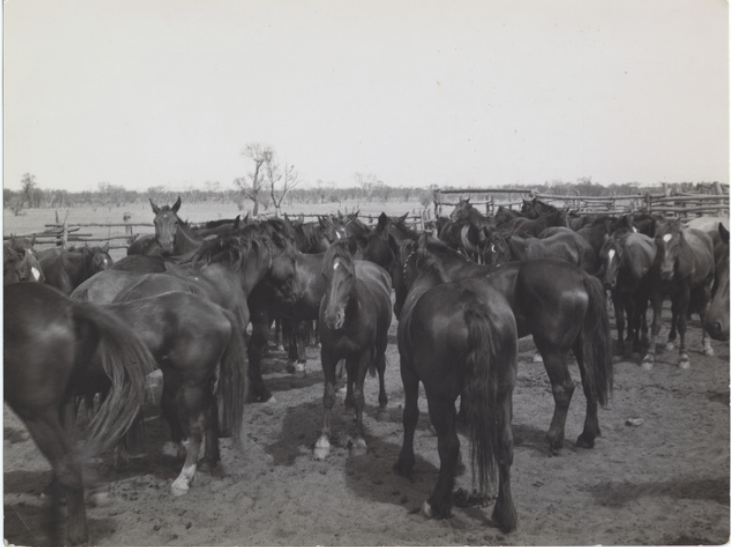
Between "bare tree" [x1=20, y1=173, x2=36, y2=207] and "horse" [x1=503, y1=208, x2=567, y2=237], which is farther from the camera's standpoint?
"horse" [x1=503, y1=208, x2=567, y2=237]

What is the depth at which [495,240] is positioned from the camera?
27.0 ft

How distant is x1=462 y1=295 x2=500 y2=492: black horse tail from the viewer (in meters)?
3.67

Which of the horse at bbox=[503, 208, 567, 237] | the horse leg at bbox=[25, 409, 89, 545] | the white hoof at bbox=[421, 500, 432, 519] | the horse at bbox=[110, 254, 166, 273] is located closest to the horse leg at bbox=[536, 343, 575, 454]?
the white hoof at bbox=[421, 500, 432, 519]

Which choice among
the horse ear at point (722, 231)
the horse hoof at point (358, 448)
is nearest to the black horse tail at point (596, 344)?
the horse ear at point (722, 231)

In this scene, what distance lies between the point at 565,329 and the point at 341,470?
259 centimetres

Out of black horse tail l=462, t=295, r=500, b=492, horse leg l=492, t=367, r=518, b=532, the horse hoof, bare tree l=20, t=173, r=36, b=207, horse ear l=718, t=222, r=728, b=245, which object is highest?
bare tree l=20, t=173, r=36, b=207

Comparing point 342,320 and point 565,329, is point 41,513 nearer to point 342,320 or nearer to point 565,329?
point 342,320

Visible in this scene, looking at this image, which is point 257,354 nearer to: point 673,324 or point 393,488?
point 393,488

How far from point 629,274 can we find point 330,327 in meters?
6.09

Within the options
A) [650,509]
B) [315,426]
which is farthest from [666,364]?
[315,426]

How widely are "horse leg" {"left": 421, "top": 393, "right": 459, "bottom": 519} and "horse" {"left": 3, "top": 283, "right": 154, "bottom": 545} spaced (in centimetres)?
210

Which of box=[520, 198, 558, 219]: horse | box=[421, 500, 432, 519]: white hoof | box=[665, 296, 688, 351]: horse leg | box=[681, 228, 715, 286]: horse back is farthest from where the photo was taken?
box=[520, 198, 558, 219]: horse

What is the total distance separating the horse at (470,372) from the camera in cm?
369

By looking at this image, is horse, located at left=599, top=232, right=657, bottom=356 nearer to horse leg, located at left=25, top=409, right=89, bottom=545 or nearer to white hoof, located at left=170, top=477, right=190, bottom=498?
white hoof, located at left=170, top=477, right=190, bottom=498
